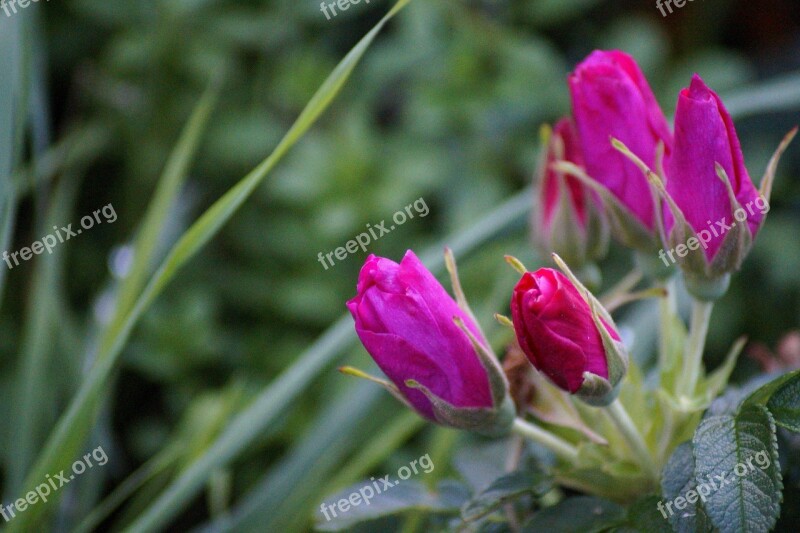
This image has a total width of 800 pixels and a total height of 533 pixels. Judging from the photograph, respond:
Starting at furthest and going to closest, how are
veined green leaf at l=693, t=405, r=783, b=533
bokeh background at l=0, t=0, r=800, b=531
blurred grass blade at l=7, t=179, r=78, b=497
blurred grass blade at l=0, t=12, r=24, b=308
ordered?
1. bokeh background at l=0, t=0, r=800, b=531
2. blurred grass blade at l=7, t=179, r=78, b=497
3. blurred grass blade at l=0, t=12, r=24, b=308
4. veined green leaf at l=693, t=405, r=783, b=533

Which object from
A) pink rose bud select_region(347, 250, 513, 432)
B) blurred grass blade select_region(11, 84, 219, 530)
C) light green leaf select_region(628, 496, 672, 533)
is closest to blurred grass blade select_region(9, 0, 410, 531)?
blurred grass blade select_region(11, 84, 219, 530)

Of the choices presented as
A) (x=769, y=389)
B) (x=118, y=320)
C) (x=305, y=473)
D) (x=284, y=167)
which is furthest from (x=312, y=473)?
(x=284, y=167)

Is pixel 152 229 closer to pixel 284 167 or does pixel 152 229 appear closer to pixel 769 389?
pixel 769 389

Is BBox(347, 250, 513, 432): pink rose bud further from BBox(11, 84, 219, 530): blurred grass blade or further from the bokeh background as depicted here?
the bokeh background

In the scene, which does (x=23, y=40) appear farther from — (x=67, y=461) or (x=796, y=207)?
(x=796, y=207)

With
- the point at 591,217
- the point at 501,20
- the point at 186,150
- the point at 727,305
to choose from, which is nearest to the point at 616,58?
the point at 591,217
